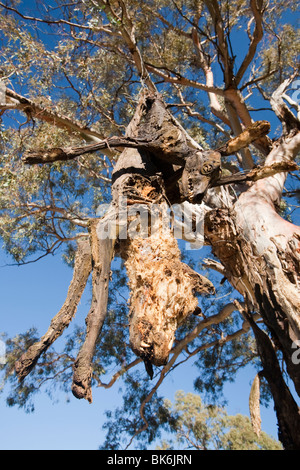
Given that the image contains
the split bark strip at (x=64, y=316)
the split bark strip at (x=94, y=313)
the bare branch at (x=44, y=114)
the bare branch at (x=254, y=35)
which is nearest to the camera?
the split bark strip at (x=94, y=313)

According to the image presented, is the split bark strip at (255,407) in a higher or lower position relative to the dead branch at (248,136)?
lower

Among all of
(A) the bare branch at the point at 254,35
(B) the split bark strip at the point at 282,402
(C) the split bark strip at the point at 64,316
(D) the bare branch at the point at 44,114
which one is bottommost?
(B) the split bark strip at the point at 282,402

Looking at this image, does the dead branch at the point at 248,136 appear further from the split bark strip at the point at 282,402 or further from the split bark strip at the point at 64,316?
the split bark strip at the point at 282,402

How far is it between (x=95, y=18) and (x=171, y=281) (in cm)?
536

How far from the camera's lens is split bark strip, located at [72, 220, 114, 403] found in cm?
166

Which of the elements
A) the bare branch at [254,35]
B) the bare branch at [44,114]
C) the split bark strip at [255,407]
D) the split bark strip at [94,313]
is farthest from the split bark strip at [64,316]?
the bare branch at [254,35]

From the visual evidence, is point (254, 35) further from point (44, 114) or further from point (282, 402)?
point (282, 402)

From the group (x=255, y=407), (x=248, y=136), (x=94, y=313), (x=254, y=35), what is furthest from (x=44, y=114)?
(x=255, y=407)

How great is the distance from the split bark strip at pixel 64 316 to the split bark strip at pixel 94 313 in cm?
18

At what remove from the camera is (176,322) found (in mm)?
2051

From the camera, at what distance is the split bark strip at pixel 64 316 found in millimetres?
1792

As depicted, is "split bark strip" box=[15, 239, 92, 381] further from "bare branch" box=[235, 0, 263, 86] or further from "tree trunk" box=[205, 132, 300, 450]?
"bare branch" box=[235, 0, 263, 86]

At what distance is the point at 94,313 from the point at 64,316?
28 cm

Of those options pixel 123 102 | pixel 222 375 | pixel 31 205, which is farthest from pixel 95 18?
pixel 222 375
